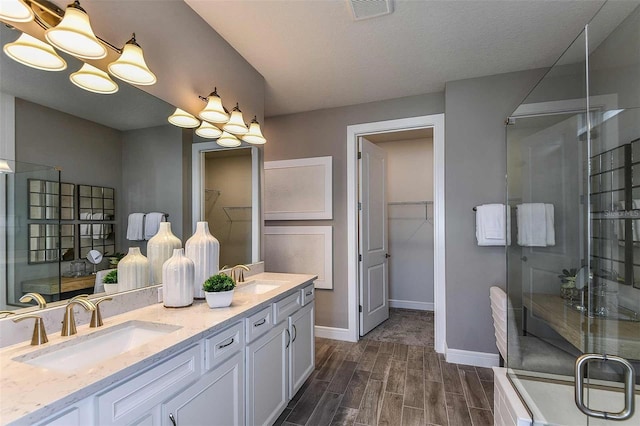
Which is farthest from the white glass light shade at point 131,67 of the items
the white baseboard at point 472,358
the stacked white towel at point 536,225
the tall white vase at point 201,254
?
the white baseboard at point 472,358

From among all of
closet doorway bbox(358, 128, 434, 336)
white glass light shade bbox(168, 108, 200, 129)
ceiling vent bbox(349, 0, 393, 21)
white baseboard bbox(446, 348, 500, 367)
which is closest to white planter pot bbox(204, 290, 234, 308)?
white glass light shade bbox(168, 108, 200, 129)

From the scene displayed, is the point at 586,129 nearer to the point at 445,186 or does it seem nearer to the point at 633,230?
the point at 633,230

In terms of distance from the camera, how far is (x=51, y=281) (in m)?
1.20

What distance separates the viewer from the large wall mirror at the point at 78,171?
1103 mm

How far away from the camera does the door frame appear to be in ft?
9.71

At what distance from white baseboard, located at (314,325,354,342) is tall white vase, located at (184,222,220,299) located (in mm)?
1984

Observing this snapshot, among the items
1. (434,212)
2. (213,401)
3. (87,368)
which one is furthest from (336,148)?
(87,368)

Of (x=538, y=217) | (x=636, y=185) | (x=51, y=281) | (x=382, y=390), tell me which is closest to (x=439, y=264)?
(x=538, y=217)

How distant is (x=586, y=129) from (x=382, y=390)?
7.53ft

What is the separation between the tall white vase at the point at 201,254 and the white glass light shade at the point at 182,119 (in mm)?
646

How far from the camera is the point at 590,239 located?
5.81ft

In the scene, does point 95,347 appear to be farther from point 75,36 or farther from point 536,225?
→ point 536,225

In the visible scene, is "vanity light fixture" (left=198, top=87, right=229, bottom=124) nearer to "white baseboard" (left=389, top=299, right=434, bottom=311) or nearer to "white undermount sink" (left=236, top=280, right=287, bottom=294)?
"white undermount sink" (left=236, top=280, right=287, bottom=294)

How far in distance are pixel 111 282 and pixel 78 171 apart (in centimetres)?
55
